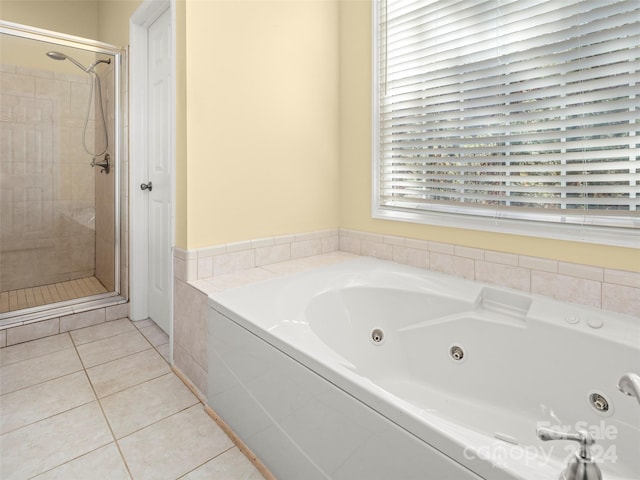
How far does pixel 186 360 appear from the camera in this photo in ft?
6.10

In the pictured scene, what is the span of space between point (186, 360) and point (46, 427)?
60 cm

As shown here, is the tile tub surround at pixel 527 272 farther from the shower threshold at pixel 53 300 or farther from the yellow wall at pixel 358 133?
the shower threshold at pixel 53 300

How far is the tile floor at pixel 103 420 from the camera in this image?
1.34 m

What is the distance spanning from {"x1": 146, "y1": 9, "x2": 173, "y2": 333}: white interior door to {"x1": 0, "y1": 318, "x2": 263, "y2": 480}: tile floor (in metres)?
0.41

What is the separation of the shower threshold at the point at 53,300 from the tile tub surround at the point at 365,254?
106 cm

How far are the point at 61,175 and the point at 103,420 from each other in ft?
7.41

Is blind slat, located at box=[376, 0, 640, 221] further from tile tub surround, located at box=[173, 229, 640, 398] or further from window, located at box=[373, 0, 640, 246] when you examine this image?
tile tub surround, located at box=[173, 229, 640, 398]

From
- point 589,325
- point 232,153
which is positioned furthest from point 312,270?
point 589,325

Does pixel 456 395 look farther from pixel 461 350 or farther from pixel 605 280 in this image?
pixel 605 280

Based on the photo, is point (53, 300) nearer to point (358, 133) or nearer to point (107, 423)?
point (107, 423)

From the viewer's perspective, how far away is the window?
1.34 m

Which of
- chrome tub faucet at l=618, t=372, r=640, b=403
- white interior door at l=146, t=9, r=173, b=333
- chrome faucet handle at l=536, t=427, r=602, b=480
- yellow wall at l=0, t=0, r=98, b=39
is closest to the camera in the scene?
chrome faucet handle at l=536, t=427, r=602, b=480

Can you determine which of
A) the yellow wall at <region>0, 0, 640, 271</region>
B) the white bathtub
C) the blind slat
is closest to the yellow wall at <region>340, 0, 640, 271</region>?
the yellow wall at <region>0, 0, 640, 271</region>

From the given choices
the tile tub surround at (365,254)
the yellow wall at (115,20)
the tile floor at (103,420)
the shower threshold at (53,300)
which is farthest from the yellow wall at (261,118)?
the shower threshold at (53,300)
